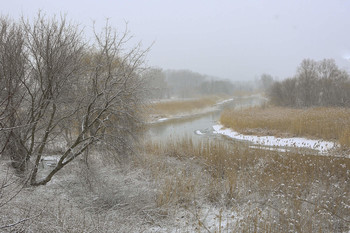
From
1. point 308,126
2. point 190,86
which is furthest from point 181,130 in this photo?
point 190,86

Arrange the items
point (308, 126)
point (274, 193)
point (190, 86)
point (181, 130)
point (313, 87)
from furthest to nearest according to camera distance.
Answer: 1. point (190, 86)
2. point (313, 87)
3. point (181, 130)
4. point (308, 126)
5. point (274, 193)

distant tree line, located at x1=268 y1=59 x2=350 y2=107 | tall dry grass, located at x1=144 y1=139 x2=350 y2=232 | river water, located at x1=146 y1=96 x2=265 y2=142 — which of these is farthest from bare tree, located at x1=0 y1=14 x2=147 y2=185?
distant tree line, located at x1=268 y1=59 x2=350 y2=107

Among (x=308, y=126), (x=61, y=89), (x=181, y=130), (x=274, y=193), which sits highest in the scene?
(x=61, y=89)

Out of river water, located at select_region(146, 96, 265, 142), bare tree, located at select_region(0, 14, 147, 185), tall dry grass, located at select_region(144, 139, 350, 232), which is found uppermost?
bare tree, located at select_region(0, 14, 147, 185)

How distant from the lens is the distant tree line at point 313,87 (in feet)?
91.3

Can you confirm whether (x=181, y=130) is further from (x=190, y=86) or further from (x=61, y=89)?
(x=190, y=86)

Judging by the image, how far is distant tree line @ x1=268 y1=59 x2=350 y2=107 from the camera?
91.3ft

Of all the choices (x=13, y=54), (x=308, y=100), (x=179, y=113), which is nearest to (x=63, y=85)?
(x=13, y=54)

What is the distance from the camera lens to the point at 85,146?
5.09m

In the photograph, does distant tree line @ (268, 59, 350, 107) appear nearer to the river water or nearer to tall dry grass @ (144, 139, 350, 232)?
the river water

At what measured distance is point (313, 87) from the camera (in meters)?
30.3

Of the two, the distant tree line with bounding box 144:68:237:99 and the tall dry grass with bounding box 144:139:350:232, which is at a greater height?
the distant tree line with bounding box 144:68:237:99

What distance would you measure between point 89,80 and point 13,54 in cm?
149

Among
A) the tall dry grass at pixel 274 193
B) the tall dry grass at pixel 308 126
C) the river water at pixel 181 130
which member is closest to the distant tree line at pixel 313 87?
the river water at pixel 181 130
